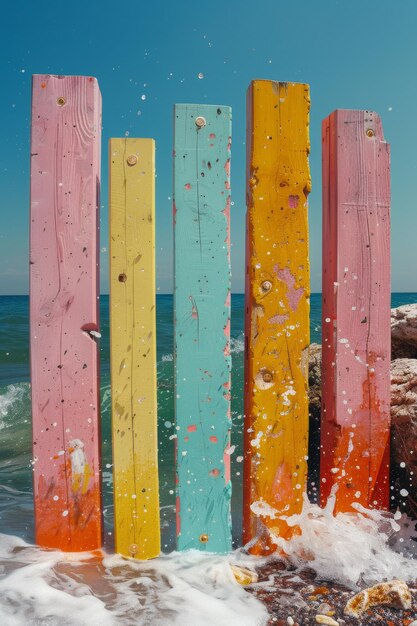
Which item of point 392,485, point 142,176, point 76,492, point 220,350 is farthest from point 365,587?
point 142,176

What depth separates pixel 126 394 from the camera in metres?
2.35

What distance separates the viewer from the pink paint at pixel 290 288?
2418 millimetres

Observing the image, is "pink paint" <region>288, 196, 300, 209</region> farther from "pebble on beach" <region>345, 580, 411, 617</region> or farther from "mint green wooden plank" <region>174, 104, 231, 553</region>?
"pebble on beach" <region>345, 580, 411, 617</region>

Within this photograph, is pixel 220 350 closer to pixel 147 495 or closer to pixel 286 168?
pixel 147 495

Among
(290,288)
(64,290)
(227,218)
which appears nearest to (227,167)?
(227,218)

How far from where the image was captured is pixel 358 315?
256cm

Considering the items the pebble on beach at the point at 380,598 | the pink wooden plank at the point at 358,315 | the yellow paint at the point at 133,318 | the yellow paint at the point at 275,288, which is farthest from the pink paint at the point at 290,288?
the pebble on beach at the point at 380,598

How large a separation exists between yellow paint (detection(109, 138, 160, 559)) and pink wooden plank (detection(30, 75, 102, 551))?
0.12 m

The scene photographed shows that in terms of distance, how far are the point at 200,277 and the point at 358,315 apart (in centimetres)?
84

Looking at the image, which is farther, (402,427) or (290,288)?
(402,427)

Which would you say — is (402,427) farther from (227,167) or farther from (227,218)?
(227,167)

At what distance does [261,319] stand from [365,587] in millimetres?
1270

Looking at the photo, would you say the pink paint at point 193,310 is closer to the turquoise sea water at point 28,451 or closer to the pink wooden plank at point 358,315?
the turquoise sea water at point 28,451

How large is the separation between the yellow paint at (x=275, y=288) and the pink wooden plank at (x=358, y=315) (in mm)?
209
